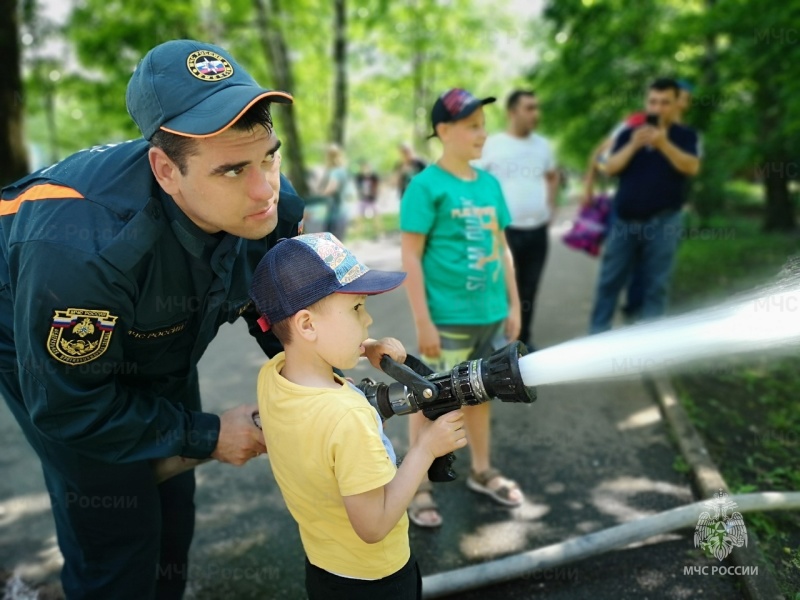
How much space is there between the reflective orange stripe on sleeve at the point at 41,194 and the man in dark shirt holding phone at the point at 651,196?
4.94 m

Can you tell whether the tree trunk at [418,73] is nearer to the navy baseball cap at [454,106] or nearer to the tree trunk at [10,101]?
the tree trunk at [10,101]

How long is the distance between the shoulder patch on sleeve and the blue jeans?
4993 millimetres

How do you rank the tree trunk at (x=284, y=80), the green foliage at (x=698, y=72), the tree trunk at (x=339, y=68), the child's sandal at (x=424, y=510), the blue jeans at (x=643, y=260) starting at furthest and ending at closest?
the tree trunk at (x=339, y=68) < the tree trunk at (x=284, y=80) < the green foliage at (x=698, y=72) < the blue jeans at (x=643, y=260) < the child's sandal at (x=424, y=510)

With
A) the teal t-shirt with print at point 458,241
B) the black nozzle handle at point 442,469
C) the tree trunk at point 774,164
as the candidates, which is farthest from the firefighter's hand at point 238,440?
the tree trunk at point 774,164

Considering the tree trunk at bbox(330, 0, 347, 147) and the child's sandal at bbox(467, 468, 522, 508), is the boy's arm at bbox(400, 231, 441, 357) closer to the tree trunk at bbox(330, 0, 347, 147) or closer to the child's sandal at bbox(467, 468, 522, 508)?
the child's sandal at bbox(467, 468, 522, 508)

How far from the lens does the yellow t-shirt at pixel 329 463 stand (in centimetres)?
183

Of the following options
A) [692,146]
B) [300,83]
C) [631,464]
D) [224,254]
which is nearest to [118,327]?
[224,254]

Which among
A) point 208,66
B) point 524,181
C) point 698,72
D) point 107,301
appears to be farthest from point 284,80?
point 107,301

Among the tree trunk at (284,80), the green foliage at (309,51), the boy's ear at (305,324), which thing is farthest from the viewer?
the tree trunk at (284,80)

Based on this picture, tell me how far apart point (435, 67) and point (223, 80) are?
25.7 metres

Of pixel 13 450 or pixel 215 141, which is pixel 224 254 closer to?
pixel 215 141

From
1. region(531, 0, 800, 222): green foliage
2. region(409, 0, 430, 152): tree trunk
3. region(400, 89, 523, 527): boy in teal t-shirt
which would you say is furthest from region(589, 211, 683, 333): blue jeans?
region(409, 0, 430, 152): tree trunk

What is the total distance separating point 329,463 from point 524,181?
4418 millimetres

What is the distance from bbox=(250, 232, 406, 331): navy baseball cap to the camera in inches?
75.8
